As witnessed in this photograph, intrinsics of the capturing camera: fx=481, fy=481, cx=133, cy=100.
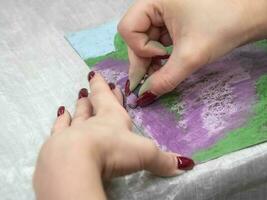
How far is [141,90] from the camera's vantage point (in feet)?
2.16

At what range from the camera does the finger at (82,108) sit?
593 mm

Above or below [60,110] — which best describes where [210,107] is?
below

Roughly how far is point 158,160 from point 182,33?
0.20 meters

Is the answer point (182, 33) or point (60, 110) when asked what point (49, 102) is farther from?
point (182, 33)

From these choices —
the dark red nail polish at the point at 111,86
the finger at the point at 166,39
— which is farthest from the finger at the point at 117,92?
the finger at the point at 166,39

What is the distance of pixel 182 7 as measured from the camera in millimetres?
654

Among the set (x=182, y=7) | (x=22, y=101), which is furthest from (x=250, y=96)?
(x=22, y=101)

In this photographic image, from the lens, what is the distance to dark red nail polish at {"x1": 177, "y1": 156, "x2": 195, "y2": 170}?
568mm

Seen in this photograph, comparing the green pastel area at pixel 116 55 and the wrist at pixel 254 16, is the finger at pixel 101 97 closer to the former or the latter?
the green pastel area at pixel 116 55

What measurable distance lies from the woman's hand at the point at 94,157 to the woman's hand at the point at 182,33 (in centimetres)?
9

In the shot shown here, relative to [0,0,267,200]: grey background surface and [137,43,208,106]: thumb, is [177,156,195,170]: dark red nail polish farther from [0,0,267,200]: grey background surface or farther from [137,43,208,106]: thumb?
[137,43,208,106]: thumb

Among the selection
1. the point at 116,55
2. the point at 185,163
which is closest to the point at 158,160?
the point at 185,163

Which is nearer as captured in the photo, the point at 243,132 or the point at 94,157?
the point at 94,157

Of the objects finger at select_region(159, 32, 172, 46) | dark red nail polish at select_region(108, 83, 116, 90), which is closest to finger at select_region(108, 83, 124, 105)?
dark red nail polish at select_region(108, 83, 116, 90)
